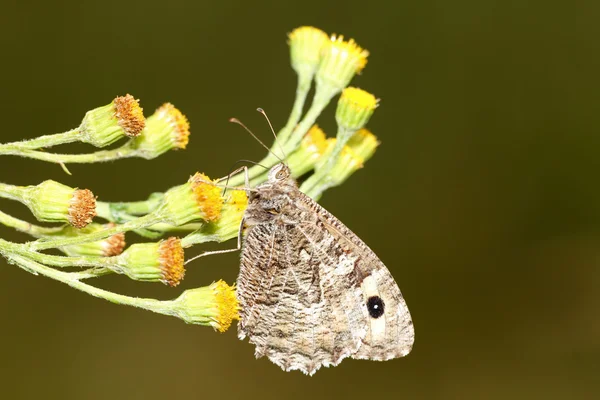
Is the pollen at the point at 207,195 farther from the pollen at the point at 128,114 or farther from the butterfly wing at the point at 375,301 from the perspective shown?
the butterfly wing at the point at 375,301

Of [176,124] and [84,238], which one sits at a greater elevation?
[176,124]

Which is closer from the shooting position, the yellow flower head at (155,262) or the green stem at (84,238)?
the green stem at (84,238)

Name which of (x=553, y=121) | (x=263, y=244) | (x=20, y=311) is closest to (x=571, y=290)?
(x=553, y=121)

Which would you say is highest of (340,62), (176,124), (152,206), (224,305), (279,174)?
(340,62)

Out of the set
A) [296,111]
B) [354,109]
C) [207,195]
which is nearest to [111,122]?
[207,195]

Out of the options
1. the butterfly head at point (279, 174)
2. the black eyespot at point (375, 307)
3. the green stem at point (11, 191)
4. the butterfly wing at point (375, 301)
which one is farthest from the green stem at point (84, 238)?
the black eyespot at point (375, 307)

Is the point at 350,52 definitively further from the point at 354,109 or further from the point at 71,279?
the point at 71,279

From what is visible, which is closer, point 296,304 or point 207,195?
point 207,195

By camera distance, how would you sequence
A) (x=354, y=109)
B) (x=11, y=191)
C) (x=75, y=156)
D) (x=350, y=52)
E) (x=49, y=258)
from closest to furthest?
(x=49, y=258), (x=11, y=191), (x=75, y=156), (x=354, y=109), (x=350, y=52)
